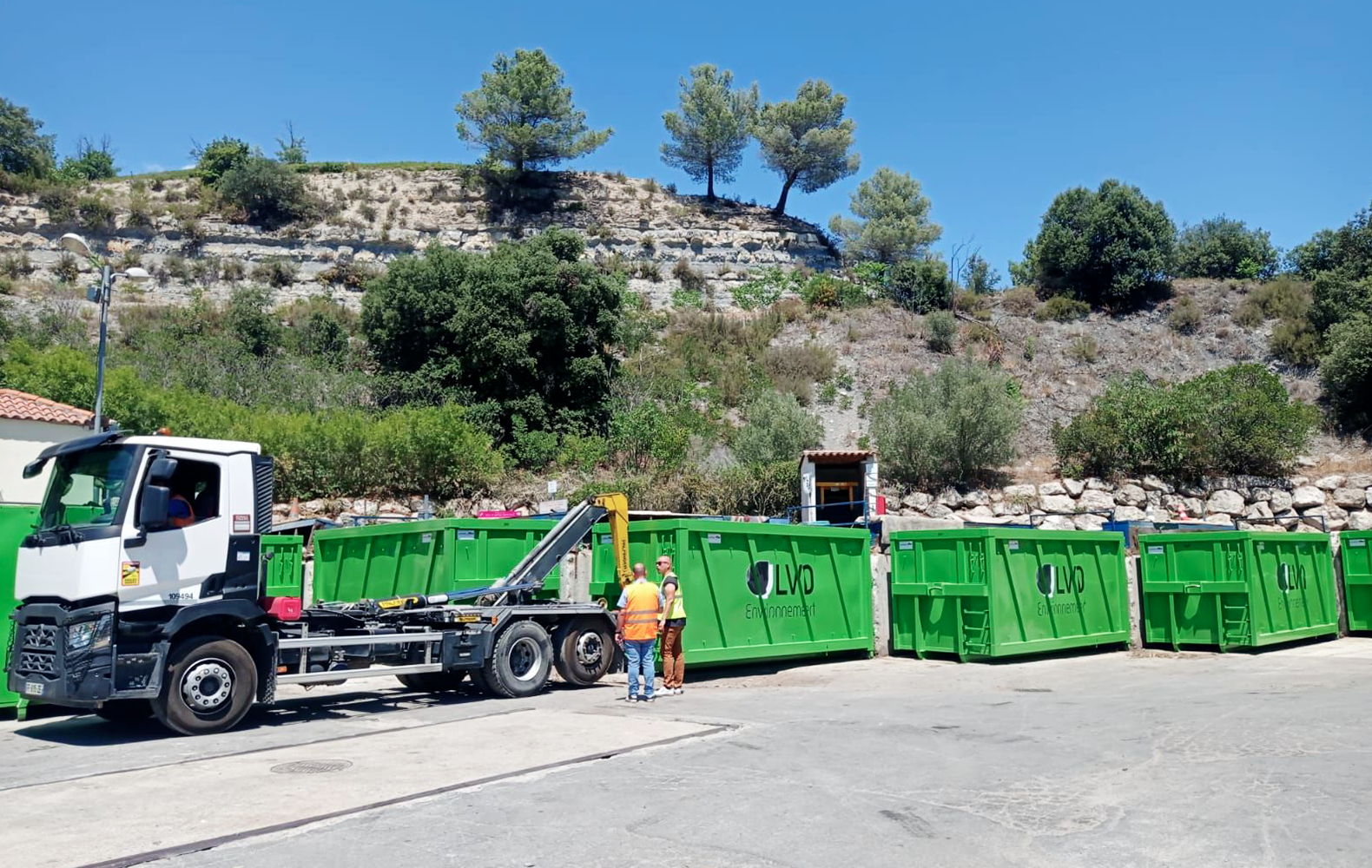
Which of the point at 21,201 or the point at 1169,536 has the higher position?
the point at 21,201

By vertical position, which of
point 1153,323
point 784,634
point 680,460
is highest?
point 1153,323

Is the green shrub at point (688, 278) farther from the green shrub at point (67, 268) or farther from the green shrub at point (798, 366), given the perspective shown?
the green shrub at point (67, 268)

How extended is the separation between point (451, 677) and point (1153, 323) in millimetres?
42614

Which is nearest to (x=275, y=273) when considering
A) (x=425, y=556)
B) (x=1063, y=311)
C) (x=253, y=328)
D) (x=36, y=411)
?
(x=253, y=328)

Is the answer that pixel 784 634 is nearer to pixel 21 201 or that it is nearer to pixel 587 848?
pixel 587 848

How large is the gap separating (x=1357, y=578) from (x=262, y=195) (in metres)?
53.5

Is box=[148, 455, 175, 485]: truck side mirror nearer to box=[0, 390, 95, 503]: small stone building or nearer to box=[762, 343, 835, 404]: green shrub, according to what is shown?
box=[0, 390, 95, 503]: small stone building

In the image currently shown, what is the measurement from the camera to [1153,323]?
4744cm

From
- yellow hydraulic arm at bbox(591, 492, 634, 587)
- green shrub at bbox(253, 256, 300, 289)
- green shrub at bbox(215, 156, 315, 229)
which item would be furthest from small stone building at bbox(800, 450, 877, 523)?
green shrub at bbox(215, 156, 315, 229)

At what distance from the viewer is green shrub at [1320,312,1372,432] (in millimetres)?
33625

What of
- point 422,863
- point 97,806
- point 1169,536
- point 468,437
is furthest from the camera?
point 468,437

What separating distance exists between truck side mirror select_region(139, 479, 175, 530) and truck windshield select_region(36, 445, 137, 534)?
23 cm

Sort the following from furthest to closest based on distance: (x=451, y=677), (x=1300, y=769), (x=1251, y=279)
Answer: (x=1251, y=279) → (x=451, y=677) → (x=1300, y=769)

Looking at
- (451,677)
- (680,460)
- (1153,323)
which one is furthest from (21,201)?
(1153,323)
